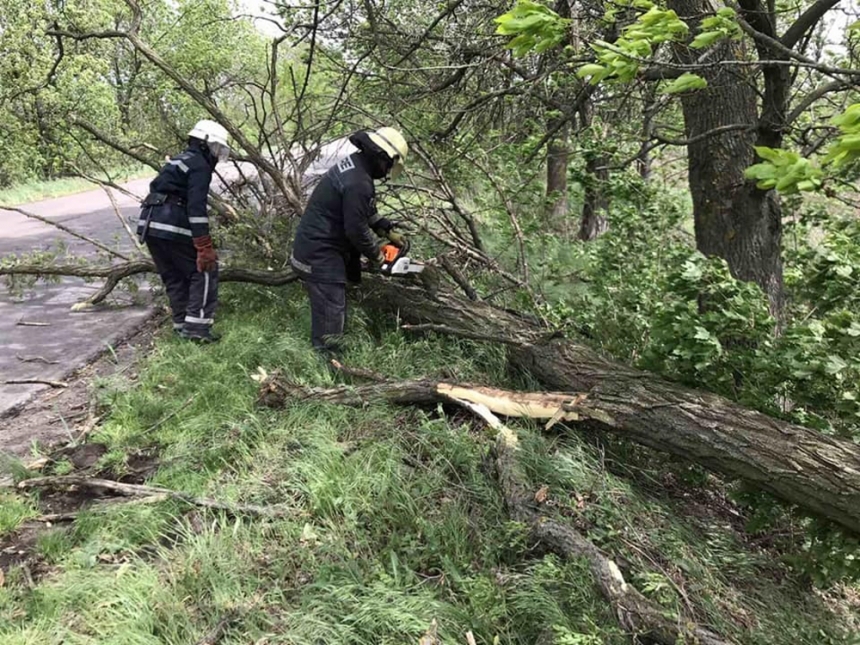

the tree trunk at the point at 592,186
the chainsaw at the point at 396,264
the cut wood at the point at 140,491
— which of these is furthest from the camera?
A: the tree trunk at the point at 592,186

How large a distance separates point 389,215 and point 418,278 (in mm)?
1204

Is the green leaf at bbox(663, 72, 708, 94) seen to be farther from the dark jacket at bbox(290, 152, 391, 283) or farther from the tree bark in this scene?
the dark jacket at bbox(290, 152, 391, 283)

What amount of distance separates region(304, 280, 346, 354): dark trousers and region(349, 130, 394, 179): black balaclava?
89 cm

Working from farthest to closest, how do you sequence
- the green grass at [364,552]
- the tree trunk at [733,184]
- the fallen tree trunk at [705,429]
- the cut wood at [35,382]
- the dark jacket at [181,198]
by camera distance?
1. the dark jacket at [181,198]
2. the cut wood at [35,382]
3. the tree trunk at [733,184]
4. the fallen tree trunk at [705,429]
5. the green grass at [364,552]

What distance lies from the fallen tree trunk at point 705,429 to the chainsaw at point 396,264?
0.81m

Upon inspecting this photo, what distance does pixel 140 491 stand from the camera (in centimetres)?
298

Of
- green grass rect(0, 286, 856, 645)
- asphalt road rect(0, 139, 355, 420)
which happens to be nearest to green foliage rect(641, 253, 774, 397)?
green grass rect(0, 286, 856, 645)

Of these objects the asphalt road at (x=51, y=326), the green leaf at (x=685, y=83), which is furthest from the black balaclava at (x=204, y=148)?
the green leaf at (x=685, y=83)

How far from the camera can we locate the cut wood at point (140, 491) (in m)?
2.77

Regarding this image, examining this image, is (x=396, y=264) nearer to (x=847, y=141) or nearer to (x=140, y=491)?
(x=140, y=491)

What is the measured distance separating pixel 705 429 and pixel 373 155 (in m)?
2.78

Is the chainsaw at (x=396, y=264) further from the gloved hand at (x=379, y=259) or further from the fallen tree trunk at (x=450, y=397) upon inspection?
the fallen tree trunk at (x=450, y=397)

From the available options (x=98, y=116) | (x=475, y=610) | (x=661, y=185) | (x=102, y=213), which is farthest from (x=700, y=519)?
(x=98, y=116)

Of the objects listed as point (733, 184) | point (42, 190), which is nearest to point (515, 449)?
point (733, 184)
